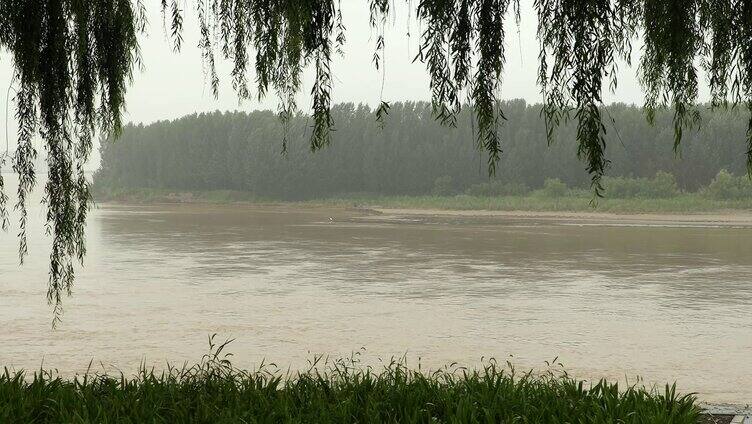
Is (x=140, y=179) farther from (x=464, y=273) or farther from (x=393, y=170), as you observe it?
(x=464, y=273)

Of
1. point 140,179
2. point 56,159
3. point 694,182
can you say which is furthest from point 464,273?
point 140,179

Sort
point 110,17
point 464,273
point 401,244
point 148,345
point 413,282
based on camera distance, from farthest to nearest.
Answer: point 401,244 → point 464,273 → point 413,282 → point 148,345 → point 110,17

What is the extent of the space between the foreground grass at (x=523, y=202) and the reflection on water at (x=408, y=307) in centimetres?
3207

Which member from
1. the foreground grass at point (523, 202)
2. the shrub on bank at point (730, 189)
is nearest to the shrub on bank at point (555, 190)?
the foreground grass at point (523, 202)

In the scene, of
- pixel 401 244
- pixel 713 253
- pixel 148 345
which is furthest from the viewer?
pixel 401 244

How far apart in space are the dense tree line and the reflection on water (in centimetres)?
4323

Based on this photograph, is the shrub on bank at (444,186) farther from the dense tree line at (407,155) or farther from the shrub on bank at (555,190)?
the shrub on bank at (555,190)

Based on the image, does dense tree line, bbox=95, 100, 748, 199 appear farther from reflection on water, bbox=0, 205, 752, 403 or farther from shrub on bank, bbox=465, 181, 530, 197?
reflection on water, bbox=0, 205, 752, 403

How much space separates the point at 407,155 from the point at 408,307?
68596 millimetres

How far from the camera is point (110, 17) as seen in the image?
4.39 metres

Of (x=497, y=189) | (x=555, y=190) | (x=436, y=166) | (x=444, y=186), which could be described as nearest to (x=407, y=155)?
(x=436, y=166)

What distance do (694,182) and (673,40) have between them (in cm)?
7579

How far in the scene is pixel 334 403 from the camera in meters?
5.69

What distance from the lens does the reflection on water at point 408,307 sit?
995 centimetres
